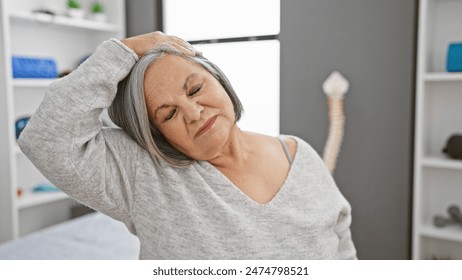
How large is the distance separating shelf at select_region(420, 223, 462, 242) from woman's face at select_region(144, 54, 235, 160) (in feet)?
0.81

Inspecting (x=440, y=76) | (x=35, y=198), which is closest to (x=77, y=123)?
(x=35, y=198)

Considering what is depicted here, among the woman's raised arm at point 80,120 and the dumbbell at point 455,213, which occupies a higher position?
the woman's raised arm at point 80,120

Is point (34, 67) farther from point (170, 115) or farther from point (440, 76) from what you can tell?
point (440, 76)

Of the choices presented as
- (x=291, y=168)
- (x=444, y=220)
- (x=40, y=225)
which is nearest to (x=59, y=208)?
(x=40, y=225)

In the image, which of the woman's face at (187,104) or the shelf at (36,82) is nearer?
the woman's face at (187,104)

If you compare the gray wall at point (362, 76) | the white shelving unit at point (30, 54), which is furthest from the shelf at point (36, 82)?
the gray wall at point (362, 76)

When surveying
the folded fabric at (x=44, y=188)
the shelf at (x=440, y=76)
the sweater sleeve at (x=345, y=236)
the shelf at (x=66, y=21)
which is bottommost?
the sweater sleeve at (x=345, y=236)

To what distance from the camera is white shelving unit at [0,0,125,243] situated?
0.45 m

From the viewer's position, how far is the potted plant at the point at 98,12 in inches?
16.7

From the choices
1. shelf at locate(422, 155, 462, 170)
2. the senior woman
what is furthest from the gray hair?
shelf at locate(422, 155, 462, 170)

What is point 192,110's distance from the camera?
1.13 ft

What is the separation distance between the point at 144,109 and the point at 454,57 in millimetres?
308

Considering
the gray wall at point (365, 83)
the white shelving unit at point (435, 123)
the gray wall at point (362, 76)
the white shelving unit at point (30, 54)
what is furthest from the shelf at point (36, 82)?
the white shelving unit at point (435, 123)

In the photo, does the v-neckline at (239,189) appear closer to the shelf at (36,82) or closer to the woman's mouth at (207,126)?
the woman's mouth at (207,126)
